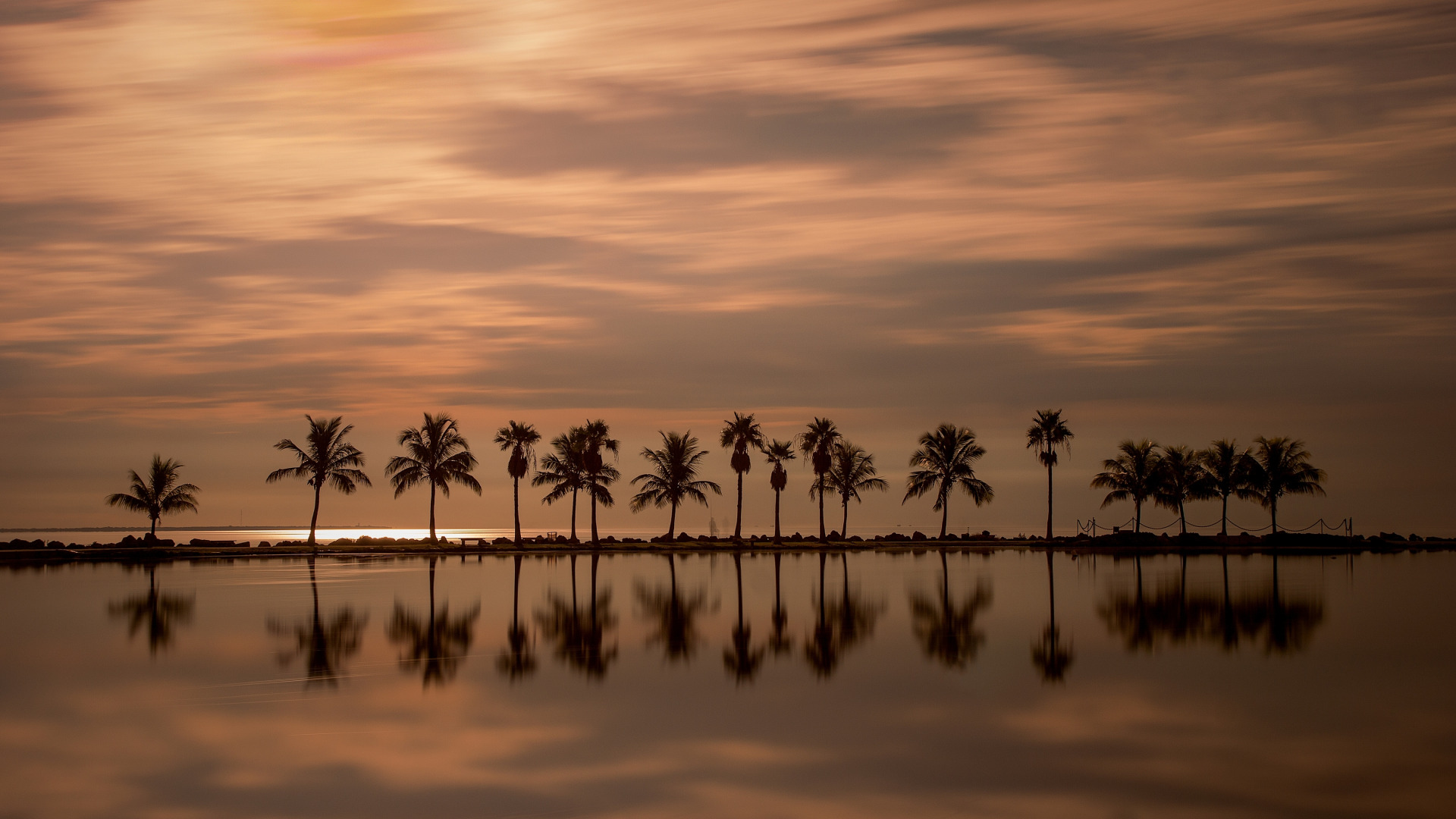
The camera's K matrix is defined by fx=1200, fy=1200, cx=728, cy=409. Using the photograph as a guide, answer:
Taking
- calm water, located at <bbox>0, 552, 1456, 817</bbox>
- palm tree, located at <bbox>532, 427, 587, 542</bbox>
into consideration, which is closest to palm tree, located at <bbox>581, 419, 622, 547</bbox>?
palm tree, located at <bbox>532, 427, 587, 542</bbox>

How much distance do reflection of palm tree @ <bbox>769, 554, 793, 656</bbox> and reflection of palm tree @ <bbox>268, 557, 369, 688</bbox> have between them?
311 inches

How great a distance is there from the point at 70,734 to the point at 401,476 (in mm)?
60094

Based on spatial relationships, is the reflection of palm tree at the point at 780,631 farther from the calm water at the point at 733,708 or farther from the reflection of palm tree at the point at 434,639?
the reflection of palm tree at the point at 434,639

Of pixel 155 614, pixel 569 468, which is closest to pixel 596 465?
pixel 569 468

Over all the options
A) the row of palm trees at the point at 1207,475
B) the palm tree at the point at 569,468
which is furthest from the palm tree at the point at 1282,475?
the palm tree at the point at 569,468

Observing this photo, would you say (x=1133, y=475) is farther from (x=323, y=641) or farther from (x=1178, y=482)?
(x=323, y=641)

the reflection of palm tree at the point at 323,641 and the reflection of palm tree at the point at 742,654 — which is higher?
the reflection of palm tree at the point at 323,641

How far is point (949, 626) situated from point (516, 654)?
995 cm

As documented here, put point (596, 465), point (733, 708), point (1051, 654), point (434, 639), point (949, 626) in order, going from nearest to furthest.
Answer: point (733, 708) → point (1051, 654) → point (434, 639) → point (949, 626) → point (596, 465)

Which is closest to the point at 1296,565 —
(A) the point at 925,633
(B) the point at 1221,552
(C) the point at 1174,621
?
(B) the point at 1221,552

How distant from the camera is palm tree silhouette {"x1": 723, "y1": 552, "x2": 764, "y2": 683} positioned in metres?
19.9

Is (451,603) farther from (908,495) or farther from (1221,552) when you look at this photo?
(908,495)

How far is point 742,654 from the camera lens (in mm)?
22266

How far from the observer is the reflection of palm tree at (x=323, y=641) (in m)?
20.1
